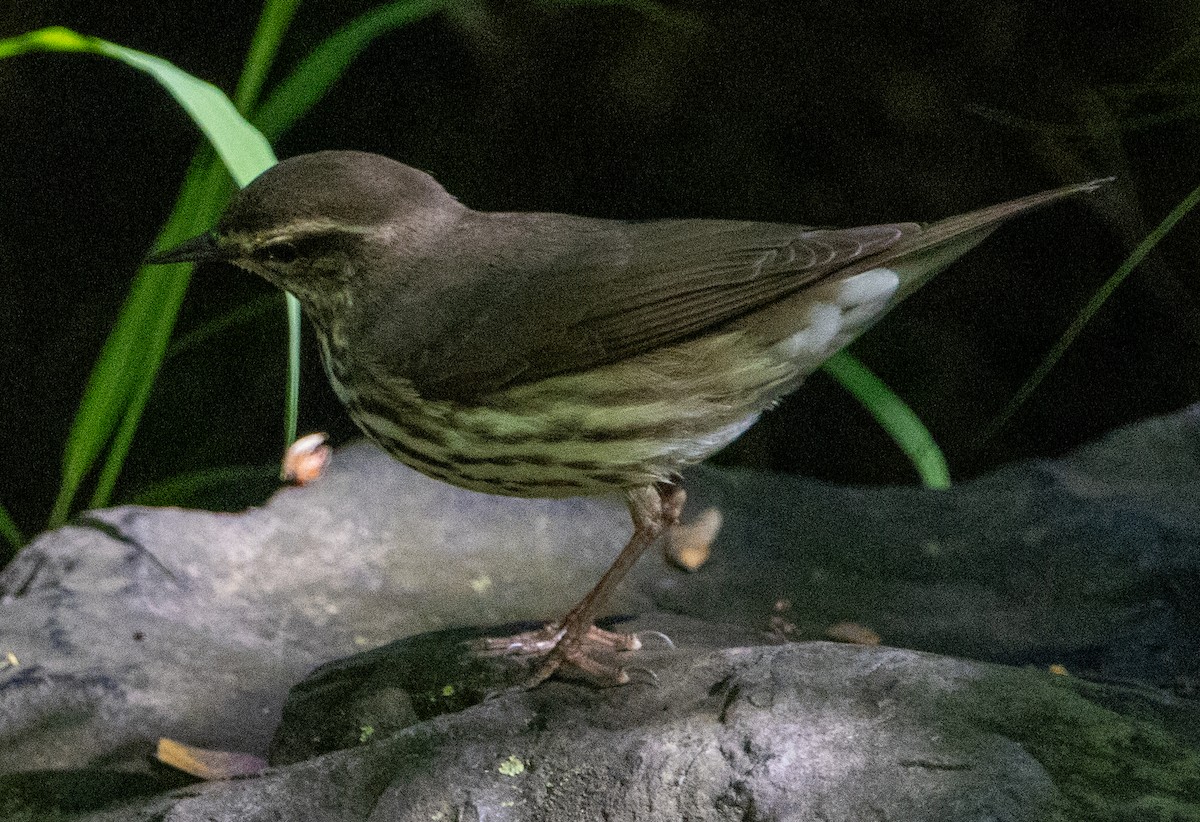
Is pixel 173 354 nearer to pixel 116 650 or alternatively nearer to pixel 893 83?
pixel 116 650

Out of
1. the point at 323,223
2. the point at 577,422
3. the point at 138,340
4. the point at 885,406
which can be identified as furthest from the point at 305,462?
the point at 885,406

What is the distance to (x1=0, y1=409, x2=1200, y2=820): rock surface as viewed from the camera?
76.6 inches

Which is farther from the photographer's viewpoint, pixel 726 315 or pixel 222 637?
pixel 222 637

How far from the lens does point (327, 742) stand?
102 inches

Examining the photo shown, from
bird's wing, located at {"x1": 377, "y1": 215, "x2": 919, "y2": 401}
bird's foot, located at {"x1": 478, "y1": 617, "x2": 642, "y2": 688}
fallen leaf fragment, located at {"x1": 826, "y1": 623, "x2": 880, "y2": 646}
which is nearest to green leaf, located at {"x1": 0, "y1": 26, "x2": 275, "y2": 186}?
bird's wing, located at {"x1": 377, "y1": 215, "x2": 919, "y2": 401}

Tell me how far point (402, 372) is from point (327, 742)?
75cm

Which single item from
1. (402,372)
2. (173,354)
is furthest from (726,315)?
(173,354)

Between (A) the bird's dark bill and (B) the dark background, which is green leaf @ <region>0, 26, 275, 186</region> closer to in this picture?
(A) the bird's dark bill

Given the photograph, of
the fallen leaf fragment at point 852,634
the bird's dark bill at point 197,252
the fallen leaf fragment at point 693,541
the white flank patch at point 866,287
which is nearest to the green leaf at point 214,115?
the bird's dark bill at point 197,252

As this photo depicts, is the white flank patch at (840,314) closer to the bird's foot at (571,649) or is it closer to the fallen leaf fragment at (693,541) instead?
the bird's foot at (571,649)

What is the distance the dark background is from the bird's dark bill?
1531mm

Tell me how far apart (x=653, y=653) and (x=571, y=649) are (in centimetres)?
17

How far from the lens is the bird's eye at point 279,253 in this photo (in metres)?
2.79

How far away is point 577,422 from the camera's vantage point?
8.79 ft
